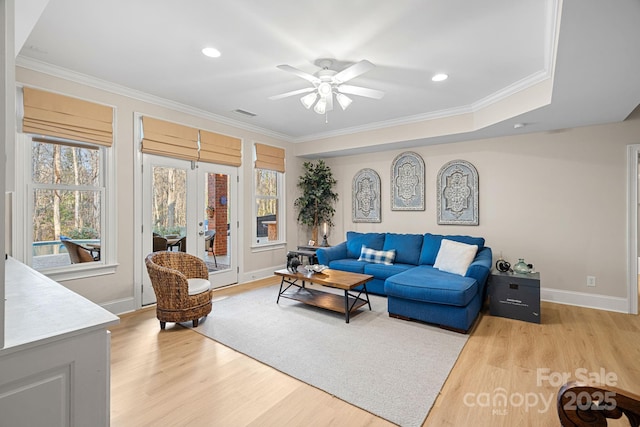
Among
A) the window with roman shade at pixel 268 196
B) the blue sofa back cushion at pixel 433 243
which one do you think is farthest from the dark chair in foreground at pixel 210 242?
the blue sofa back cushion at pixel 433 243

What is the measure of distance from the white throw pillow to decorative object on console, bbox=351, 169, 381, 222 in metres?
1.64

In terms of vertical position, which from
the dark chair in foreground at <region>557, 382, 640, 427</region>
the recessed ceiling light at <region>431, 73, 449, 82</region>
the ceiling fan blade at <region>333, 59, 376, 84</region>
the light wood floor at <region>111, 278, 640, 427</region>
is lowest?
the light wood floor at <region>111, 278, 640, 427</region>

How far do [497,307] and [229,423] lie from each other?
10.5 ft

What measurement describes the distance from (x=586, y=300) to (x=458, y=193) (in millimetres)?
2092

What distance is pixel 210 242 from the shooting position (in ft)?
15.3

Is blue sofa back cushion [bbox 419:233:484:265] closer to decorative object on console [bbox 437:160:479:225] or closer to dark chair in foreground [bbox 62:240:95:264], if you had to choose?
decorative object on console [bbox 437:160:479:225]

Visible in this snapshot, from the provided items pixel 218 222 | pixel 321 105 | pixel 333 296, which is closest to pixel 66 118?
pixel 218 222

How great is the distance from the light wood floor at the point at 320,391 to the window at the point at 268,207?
2.44 meters

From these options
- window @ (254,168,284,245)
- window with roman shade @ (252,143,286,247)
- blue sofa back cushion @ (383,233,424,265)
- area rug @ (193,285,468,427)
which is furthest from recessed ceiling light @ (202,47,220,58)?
blue sofa back cushion @ (383,233,424,265)

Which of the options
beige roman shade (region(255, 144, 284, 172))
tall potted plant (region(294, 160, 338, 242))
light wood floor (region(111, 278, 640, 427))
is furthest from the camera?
tall potted plant (region(294, 160, 338, 242))

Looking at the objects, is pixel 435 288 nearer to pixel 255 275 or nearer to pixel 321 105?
pixel 321 105

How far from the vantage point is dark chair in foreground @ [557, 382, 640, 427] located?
0.82 meters

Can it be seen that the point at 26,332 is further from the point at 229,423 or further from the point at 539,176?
the point at 539,176

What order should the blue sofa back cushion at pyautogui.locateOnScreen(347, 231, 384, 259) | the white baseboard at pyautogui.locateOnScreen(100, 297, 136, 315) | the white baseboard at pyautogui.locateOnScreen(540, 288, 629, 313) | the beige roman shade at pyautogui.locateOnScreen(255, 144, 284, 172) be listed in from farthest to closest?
the beige roman shade at pyautogui.locateOnScreen(255, 144, 284, 172)
the blue sofa back cushion at pyautogui.locateOnScreen(347, 231, 384, 259)
the white baseboard at pyautogui.locateOnScreen(540, 288, 629, 313)
the white baseboard at pyautogui.locateOnScreen(100, 297, 136, 315)
